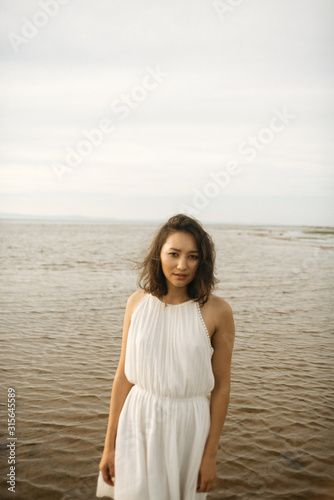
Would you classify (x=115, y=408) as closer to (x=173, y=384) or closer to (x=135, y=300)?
(x=173, y=384)

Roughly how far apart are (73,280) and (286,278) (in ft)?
24.0

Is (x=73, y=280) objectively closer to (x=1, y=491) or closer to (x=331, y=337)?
(x=331, y=337)

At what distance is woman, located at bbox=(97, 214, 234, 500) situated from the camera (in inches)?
85.4

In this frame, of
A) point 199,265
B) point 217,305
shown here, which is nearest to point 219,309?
point 217,305

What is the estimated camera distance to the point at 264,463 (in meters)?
4.14

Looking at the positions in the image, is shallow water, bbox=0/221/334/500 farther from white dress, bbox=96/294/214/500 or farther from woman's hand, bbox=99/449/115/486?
woman's hand, bbox=99/449/115/486

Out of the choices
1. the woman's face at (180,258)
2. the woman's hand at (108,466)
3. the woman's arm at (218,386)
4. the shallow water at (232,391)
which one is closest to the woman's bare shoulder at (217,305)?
the woman's arm at (218,386)

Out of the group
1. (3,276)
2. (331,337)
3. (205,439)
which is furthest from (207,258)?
(3,276)

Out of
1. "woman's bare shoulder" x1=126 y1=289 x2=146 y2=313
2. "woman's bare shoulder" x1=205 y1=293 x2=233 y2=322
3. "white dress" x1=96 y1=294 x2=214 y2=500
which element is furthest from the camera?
"woman's bare shoulder" x1=126 y1=289 x2=146 y2=313

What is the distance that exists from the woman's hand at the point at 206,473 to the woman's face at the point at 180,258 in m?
0.89

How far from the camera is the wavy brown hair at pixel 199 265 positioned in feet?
7.57

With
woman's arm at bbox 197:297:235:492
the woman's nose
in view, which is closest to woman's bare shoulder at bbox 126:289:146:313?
the woman's nose

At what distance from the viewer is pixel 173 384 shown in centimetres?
217

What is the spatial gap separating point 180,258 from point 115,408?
887mm
